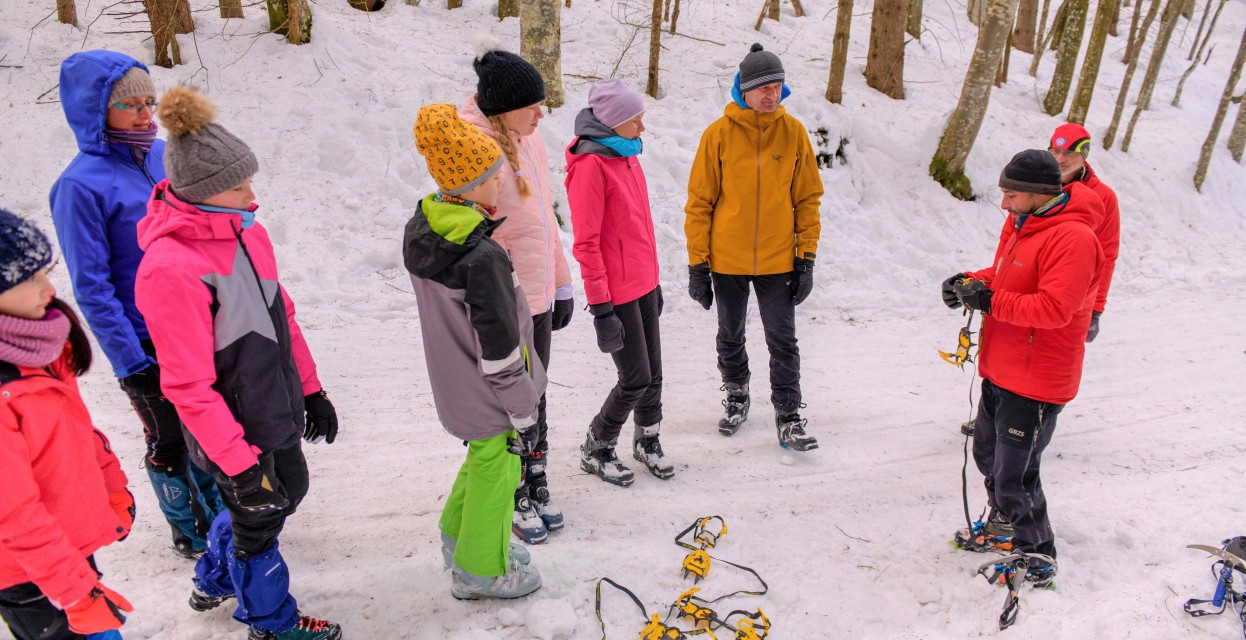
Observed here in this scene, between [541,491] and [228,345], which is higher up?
[228,345]

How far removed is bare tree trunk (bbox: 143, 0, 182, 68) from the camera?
7.99m

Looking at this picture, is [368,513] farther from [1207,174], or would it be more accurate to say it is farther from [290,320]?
[1207,174]

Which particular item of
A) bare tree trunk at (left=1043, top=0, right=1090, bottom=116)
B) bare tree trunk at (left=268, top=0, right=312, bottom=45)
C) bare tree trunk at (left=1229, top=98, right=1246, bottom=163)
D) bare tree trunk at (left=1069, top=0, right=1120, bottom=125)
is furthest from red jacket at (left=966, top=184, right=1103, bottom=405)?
bare tree trunk at (left=1229, top=98, right=1246, bottom=163)

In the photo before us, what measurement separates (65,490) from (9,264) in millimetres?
724

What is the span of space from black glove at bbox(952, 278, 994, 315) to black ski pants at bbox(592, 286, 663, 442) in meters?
1.60

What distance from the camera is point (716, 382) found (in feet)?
19.1

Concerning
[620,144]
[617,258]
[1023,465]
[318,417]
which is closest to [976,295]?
[1023,465]

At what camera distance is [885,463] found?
185 inches

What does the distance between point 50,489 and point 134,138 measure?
159 cm

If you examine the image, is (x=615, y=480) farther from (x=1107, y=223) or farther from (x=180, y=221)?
(x=1107, y=223)

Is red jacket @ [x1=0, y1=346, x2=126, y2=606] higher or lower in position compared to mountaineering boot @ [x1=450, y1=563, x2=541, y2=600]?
higher

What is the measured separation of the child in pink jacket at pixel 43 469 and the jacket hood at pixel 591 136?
2345mm

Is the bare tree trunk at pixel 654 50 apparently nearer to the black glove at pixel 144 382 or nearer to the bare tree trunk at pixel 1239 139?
the black glove at pixel 144 382

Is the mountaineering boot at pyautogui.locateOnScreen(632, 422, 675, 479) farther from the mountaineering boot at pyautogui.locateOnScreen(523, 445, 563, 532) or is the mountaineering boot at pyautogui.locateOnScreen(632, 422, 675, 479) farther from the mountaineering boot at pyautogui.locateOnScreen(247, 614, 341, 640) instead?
the mountaineering boot at pyautogui.locateOnScreen(247, 614, 341, 640)
